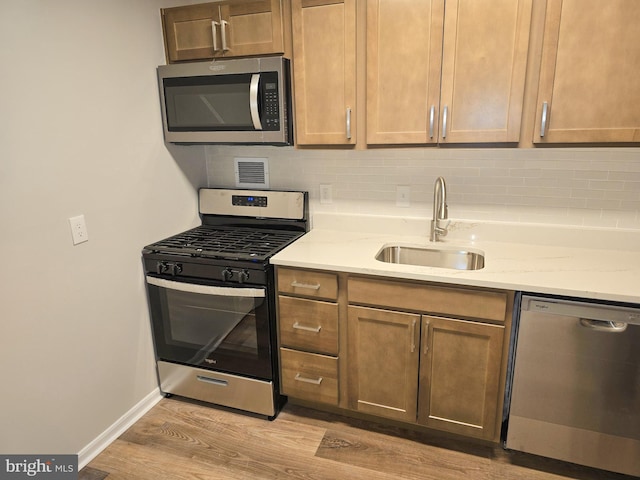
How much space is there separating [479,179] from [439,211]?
291mm

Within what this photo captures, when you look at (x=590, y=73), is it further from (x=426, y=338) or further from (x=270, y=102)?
(x=270, y=102)

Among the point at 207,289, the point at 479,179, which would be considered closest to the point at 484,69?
the point at 479,179

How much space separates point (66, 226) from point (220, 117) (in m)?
0.90

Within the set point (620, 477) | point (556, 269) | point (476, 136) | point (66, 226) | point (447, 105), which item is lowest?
point (620, 477)

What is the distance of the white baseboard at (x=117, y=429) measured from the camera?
1941 millimetres

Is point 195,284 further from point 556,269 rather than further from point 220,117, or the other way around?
point 556,269

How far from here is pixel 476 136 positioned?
6.00 ft

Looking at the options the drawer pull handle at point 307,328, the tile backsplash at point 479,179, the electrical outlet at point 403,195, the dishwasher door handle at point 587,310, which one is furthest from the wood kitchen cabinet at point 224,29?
the dishwasher door handle at point 587,310

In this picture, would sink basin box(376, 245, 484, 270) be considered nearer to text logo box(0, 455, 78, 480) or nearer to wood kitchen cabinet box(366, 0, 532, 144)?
wood kitchen cabinet box(366, 0, 532, 144)

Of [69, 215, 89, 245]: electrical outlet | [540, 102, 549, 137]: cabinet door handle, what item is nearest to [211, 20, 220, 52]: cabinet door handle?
[69, 215, 89, 245]: electrical outlet

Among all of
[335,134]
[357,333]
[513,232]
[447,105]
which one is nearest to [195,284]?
[357,333]

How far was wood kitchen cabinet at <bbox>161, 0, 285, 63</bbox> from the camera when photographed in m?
2.01

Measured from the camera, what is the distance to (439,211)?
2.11 meters

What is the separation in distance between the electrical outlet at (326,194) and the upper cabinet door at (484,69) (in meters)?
0.80
